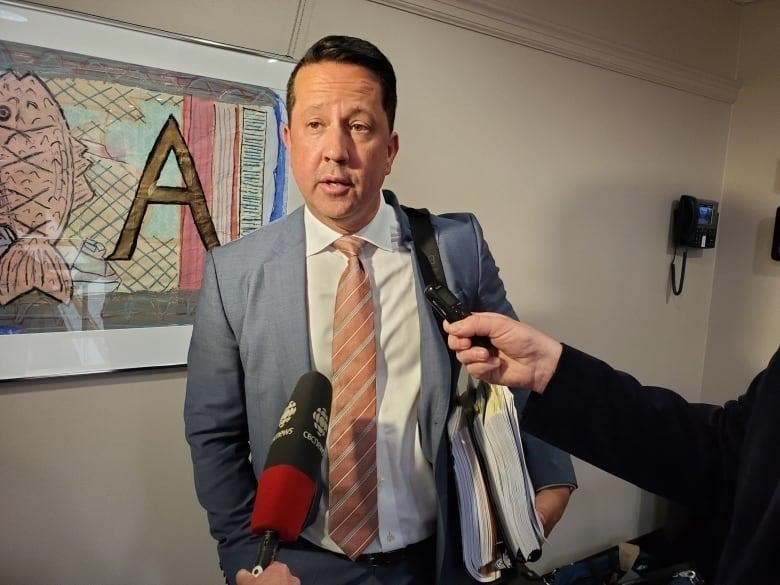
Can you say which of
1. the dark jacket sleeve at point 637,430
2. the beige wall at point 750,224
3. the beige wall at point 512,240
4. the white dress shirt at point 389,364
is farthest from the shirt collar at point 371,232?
the beige wall at point 750,224

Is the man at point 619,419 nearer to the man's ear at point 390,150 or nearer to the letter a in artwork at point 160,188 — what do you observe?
the man's ear at point 390,150

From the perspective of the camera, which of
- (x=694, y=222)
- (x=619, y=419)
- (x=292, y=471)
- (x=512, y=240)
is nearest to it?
(x=292, y=471)

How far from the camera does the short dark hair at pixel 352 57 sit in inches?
37.7

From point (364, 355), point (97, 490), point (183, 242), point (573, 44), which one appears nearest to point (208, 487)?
point (364, 355)

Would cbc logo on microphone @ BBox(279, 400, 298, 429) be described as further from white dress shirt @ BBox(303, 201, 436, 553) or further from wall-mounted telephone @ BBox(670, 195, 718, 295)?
wall-mounted telephone @ BBox(670, 195, 718, 295)

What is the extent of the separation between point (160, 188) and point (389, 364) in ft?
2.39

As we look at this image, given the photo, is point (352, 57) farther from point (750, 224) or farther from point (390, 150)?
point (750, 224)

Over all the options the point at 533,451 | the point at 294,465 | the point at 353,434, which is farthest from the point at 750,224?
the point at 294,465

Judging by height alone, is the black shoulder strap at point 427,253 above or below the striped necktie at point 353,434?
above

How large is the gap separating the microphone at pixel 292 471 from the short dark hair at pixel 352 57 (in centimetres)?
58

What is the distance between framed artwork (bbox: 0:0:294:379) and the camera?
113cm

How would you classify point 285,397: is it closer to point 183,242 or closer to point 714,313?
point 183,242

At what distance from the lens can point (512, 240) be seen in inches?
75.1

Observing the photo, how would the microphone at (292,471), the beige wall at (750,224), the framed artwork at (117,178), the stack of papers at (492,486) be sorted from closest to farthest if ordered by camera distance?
the microphone at (292,471) → the stack of papers at (492,486) → the framed artwork at (117,178) → the beige wall at (750,224)
